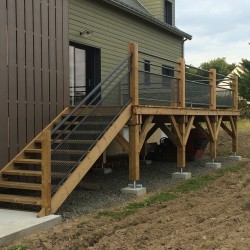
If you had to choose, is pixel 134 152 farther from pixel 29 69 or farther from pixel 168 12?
pixel 168 12

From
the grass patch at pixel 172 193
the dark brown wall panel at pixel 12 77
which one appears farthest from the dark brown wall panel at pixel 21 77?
the grass patch at pixel 172 193

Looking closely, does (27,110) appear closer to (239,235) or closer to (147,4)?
(239,235)

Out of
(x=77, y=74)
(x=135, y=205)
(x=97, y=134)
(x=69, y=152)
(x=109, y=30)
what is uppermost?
(x=109, y=30)

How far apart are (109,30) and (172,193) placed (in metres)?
6.01

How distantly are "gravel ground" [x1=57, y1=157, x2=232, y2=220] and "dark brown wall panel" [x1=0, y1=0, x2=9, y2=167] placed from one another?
1.55 meters

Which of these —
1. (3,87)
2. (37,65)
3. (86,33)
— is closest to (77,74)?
(86,33)

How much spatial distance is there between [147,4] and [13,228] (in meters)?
14.0

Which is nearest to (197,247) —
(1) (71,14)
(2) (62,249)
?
(2) (62,249)

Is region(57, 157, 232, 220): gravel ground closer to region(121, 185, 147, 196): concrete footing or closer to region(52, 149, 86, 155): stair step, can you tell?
region(121, 185, 147, 196): concrete footing

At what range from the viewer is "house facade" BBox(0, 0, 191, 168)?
819 centimetres

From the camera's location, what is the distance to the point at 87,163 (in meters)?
7.75

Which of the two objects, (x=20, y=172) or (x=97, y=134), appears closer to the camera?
(x=20, y=172)

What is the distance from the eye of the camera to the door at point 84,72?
40.2 ft

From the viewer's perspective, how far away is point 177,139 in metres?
11.2
